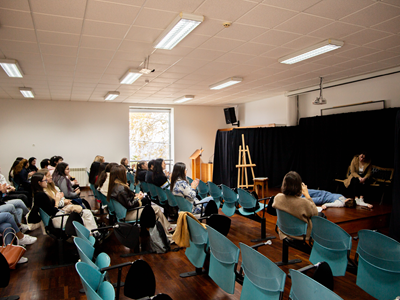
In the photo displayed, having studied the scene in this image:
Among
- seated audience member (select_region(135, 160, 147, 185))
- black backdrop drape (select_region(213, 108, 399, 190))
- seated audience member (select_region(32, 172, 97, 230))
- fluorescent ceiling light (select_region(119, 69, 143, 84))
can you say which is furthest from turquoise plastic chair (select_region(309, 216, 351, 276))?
seated audience member (select_region(135, 160, 147, 185))

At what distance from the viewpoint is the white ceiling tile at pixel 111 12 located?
310 centimetres

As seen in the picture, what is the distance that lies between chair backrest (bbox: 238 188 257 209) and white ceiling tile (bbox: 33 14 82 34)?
3.44 metres

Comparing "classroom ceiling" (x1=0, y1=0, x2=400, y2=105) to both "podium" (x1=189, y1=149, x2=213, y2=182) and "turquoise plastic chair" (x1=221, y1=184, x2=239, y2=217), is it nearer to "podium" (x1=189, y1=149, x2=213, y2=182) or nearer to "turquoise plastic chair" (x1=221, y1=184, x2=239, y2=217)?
"turquoise plastic chair" (x1=221, y1=184, x2=239, y2=217)

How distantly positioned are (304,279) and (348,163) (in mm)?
6434

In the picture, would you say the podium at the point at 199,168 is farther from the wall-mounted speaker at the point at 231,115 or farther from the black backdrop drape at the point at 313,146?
the wall-mounted speaker at the point at 231,115

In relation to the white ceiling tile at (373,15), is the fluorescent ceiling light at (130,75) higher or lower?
lower

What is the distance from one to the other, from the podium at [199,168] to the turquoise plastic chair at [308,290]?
365 inches

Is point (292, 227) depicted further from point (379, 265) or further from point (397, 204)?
point (397, 204)

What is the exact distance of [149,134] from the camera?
11.5 metres

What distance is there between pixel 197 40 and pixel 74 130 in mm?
7535

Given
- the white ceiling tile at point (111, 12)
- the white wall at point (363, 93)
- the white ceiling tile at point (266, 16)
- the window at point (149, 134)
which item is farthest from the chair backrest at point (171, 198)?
the window at point (149, 134)

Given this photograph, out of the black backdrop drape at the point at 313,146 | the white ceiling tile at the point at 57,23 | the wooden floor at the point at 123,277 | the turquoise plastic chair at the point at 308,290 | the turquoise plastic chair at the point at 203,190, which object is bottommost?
the wooden floor at the point at 123,277

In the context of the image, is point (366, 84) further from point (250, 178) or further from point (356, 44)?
point (250, 178)

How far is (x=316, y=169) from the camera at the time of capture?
800cm
